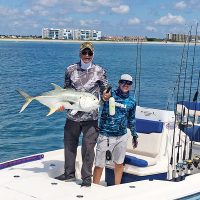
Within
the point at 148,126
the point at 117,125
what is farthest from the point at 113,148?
the point at 148,126

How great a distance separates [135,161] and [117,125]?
545 millimetres

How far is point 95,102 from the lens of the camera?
5070 mm

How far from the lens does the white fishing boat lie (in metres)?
5.11

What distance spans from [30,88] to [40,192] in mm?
19980

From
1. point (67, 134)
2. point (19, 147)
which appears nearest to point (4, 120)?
point (19, 147)

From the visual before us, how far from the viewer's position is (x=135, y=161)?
18.6ft

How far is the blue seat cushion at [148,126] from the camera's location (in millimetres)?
6129

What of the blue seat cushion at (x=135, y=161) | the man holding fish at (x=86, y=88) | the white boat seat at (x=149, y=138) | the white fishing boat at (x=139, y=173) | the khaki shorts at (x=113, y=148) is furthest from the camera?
the white boat seat at (x=149, y=138)

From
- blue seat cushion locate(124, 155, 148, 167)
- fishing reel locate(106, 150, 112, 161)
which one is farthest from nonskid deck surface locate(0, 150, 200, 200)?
fishing reel locate(106, 150, 112, 161)

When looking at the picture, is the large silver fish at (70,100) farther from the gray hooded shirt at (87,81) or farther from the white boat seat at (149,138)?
the white boat seat at (149,138)

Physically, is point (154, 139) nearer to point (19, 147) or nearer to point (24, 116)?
point (19, 147)

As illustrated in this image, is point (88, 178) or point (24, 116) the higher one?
point (88, 178)

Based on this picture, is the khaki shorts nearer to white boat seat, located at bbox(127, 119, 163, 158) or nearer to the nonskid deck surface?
the nonskid deck surface

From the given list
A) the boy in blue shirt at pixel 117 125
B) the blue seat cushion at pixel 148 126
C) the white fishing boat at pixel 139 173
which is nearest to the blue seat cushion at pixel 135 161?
the white fishing boat at pixel 139 173
